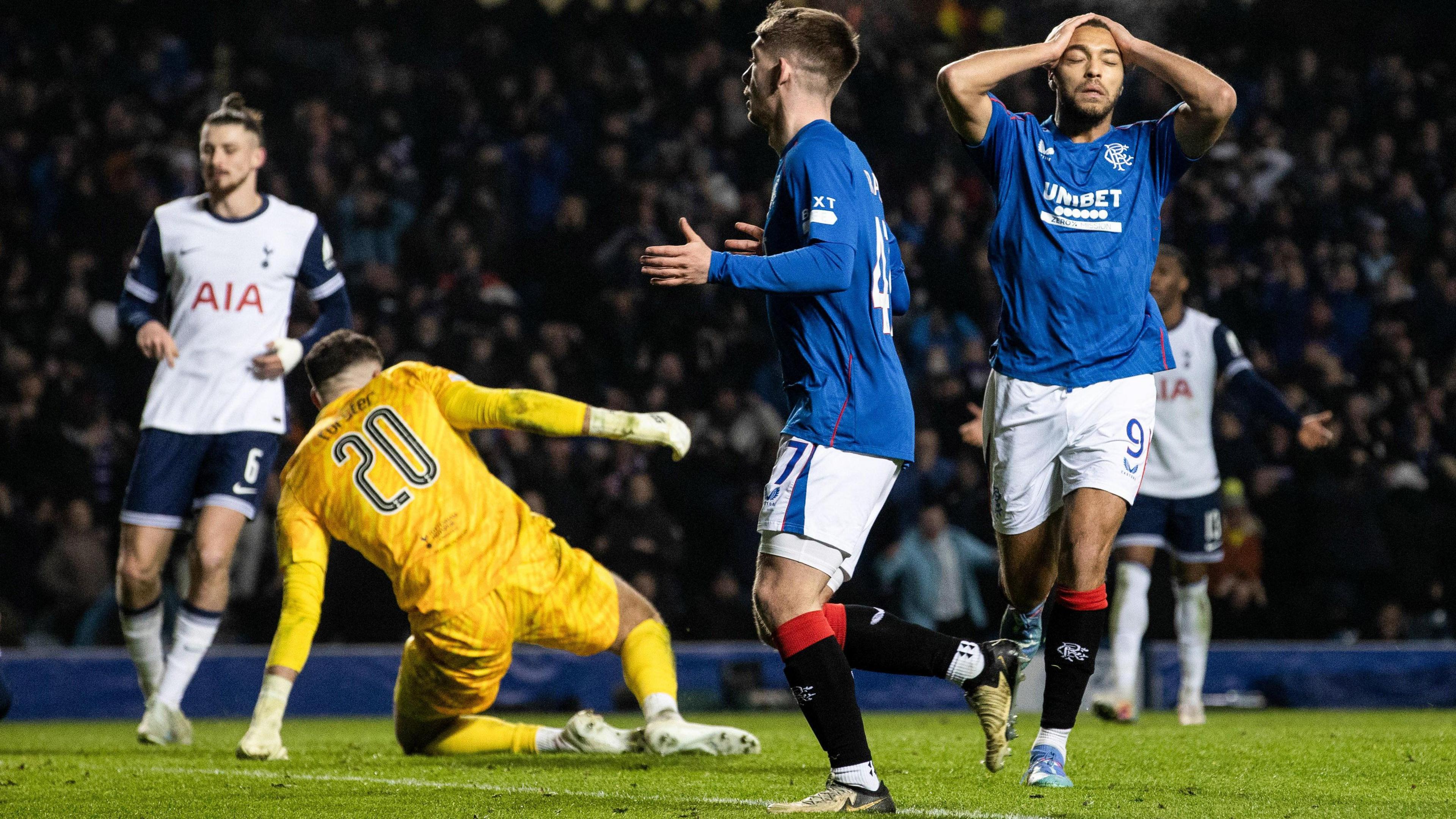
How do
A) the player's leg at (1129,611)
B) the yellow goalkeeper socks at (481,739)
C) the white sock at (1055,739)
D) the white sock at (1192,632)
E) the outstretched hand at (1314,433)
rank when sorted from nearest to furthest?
the white sock at (1055,739) < the yellow goalkeeper socks at (481,739) < the outstretched hand at (1314,433) < the player's leg at (1129,611) < the white sock at (1192,632)

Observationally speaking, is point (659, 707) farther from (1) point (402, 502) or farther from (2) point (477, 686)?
(1) point (402, 502)

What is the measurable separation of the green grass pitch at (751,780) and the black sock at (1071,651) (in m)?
0.24

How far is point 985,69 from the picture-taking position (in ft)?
15.1

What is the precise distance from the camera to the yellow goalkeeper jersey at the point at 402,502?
17.8ft

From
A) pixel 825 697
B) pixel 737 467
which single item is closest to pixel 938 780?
pixel 825 697

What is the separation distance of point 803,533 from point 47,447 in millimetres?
8620

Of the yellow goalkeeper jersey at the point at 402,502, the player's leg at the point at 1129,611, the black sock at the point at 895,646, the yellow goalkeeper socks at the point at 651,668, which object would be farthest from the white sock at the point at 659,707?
the player's leg at the point at 1129,611

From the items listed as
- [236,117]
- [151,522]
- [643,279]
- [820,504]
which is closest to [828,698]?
[820,504]

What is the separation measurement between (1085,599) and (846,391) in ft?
3.66

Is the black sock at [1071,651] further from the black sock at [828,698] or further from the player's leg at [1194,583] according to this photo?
the player's leg at [1194,583]

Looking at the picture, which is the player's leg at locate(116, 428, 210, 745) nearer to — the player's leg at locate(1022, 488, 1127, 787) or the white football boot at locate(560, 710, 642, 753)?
the white football boot at locate(560, 710, 642, 753)

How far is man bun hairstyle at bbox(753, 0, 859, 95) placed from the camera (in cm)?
412

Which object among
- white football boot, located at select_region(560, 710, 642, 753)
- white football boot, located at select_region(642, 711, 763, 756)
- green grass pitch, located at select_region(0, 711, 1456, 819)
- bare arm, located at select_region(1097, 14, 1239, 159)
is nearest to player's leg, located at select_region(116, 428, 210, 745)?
green grass pitch, located at select_region(0, 711, 1456, 819)

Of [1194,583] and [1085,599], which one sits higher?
[1085,599]
